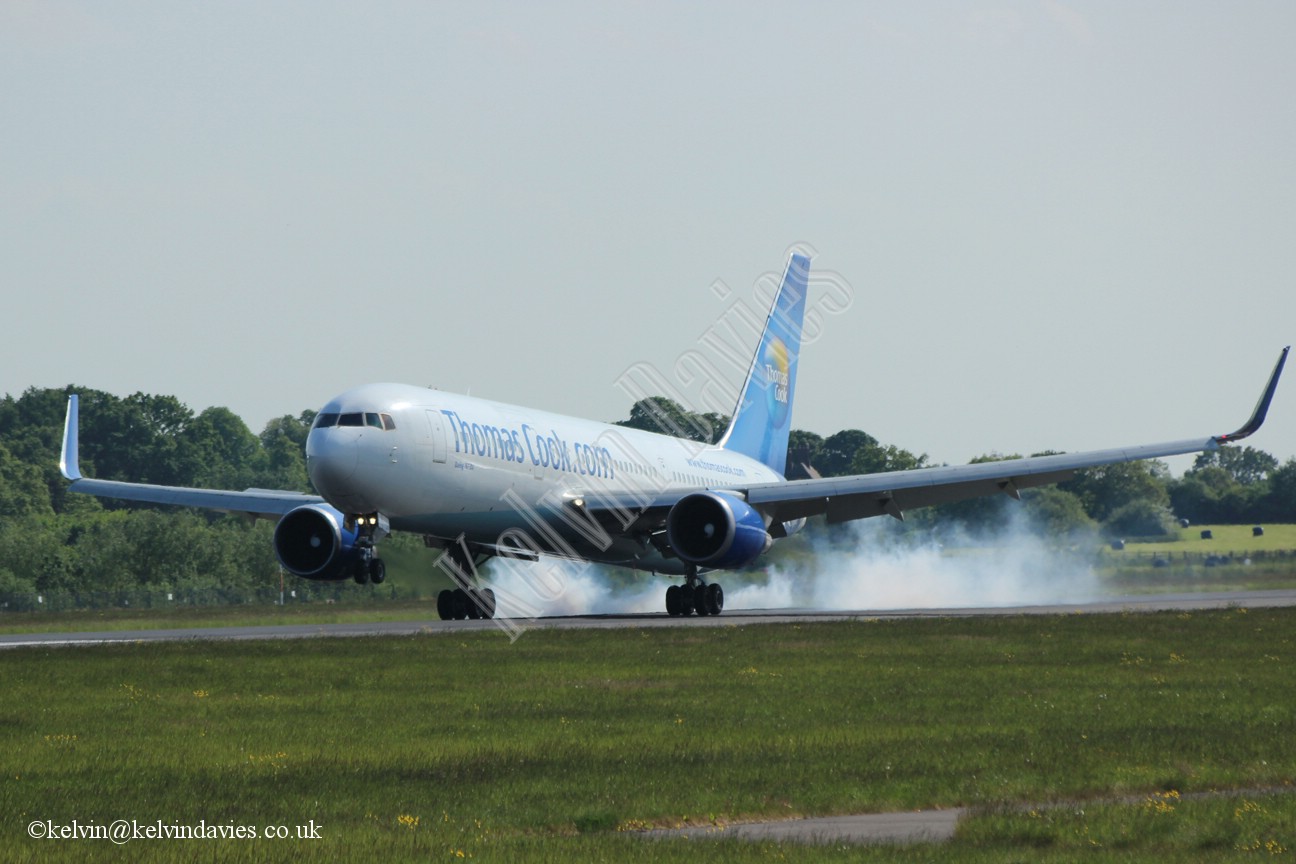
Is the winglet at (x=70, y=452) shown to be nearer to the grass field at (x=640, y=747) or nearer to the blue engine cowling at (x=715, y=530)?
the blue engine cowling at (x=715, y=530)

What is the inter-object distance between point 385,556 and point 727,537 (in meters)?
8.48

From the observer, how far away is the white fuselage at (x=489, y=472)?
33.2 meters

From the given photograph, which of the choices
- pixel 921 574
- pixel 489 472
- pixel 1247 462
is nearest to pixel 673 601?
pixel 489 472

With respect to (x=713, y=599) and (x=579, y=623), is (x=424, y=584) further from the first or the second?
(x=713, y=599)

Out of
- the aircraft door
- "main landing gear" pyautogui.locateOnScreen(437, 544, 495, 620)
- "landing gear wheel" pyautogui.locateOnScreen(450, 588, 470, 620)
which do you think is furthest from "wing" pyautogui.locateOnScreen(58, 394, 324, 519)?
the aircraft door

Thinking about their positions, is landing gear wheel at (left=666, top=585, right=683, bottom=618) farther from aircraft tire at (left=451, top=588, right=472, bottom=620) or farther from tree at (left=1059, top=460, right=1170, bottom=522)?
tree at (left=1059, top=460, right=1170, bottom=522)

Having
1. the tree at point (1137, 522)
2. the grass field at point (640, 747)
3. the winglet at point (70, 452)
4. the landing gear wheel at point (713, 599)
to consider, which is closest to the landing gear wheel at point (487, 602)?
the landing gear wheel at point (713, 599)

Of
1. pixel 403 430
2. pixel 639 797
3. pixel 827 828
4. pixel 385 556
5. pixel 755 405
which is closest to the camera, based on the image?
pixel 827 828

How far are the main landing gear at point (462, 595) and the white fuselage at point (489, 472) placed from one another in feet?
2.23

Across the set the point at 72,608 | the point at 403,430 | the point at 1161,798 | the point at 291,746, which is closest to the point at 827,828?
the point at 1161,798

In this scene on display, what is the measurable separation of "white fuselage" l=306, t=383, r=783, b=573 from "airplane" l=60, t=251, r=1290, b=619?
0.04 m

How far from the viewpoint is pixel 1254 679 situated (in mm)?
21703

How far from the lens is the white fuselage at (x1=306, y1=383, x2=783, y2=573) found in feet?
109

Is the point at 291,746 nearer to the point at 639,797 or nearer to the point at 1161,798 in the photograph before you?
the point at 639,797
